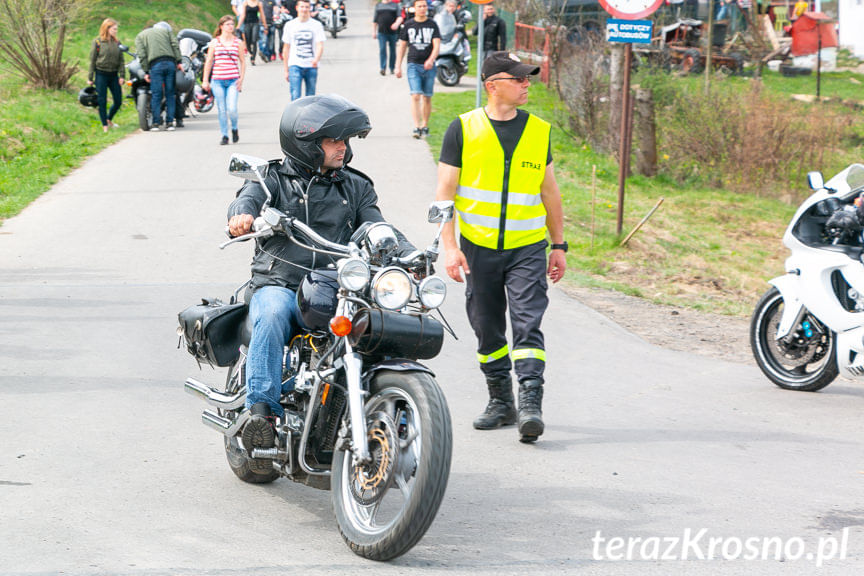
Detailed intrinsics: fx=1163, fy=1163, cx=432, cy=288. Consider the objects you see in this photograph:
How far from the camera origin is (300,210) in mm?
5035

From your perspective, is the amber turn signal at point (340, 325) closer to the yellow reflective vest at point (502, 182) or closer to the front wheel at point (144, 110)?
the yellow reflective vest at point (502, 182)

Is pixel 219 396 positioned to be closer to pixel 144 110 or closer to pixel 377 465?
pixel 377 465

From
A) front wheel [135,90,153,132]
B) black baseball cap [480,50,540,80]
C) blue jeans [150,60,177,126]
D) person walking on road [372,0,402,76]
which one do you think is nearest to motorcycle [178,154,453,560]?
black baseball cap [480,50,540,80]

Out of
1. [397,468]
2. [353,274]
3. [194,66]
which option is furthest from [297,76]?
[397,468]

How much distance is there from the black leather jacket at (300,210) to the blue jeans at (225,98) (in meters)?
12.6

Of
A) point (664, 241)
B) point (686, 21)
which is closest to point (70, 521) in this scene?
point (664, 241)

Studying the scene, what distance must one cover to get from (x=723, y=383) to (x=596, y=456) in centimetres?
214

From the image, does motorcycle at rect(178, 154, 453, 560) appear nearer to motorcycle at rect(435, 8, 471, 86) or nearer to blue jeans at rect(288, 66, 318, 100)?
blue jeans at rect(288, 66, 318, 100)

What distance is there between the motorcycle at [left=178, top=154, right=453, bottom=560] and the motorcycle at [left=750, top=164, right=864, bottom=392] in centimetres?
363

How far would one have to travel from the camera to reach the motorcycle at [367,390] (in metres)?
4.16

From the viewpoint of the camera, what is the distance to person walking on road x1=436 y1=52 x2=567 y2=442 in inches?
251

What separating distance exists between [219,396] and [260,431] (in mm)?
516

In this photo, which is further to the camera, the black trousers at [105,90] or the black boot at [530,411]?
the black trousers at [105,90]

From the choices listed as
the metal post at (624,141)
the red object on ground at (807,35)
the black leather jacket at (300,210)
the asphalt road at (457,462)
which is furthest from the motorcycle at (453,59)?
the black leather jacket at (300,210)
